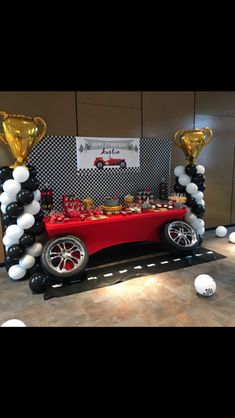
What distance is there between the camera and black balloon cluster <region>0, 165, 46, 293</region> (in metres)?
3.13

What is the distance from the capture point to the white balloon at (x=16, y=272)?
3346 mm

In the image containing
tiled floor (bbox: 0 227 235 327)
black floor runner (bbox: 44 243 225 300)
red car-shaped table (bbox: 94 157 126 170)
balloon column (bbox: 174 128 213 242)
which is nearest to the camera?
tiled floor (bbox: 0 227 235 327)

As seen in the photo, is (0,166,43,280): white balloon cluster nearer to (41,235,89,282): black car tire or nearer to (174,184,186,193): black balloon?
(41,235,89,282): black car tire

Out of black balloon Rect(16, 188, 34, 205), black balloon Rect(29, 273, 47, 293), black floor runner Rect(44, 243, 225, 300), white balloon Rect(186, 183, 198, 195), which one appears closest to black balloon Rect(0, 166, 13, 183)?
black balloon Rect(16, 188, 34, 205)

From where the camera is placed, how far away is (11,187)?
3.09 metres

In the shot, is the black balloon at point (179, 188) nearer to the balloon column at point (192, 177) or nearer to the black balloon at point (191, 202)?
the balloon column at point (192, 177)

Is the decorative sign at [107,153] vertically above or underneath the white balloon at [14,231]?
above

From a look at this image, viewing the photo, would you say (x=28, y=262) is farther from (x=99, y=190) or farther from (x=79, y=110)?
(x=79, y=110)

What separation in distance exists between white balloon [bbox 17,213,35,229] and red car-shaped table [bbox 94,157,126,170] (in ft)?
5.18

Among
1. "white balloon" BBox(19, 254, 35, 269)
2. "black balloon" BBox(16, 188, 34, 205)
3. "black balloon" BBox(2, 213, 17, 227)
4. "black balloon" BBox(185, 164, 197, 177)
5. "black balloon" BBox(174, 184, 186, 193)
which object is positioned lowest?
"white balloon" BBox(19, 254, 35, 269)

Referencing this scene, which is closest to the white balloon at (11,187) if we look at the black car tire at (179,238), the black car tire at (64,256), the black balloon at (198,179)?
the black car tire at (64,256)

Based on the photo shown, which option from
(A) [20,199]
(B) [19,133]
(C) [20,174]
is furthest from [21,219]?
(B) [19,133]

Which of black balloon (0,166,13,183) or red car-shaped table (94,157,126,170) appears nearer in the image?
black balloon (0,166,13,183)

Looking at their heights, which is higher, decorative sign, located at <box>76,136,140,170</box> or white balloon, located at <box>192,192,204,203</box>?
decorative sign, located at <box>76,136,140,170</box>
